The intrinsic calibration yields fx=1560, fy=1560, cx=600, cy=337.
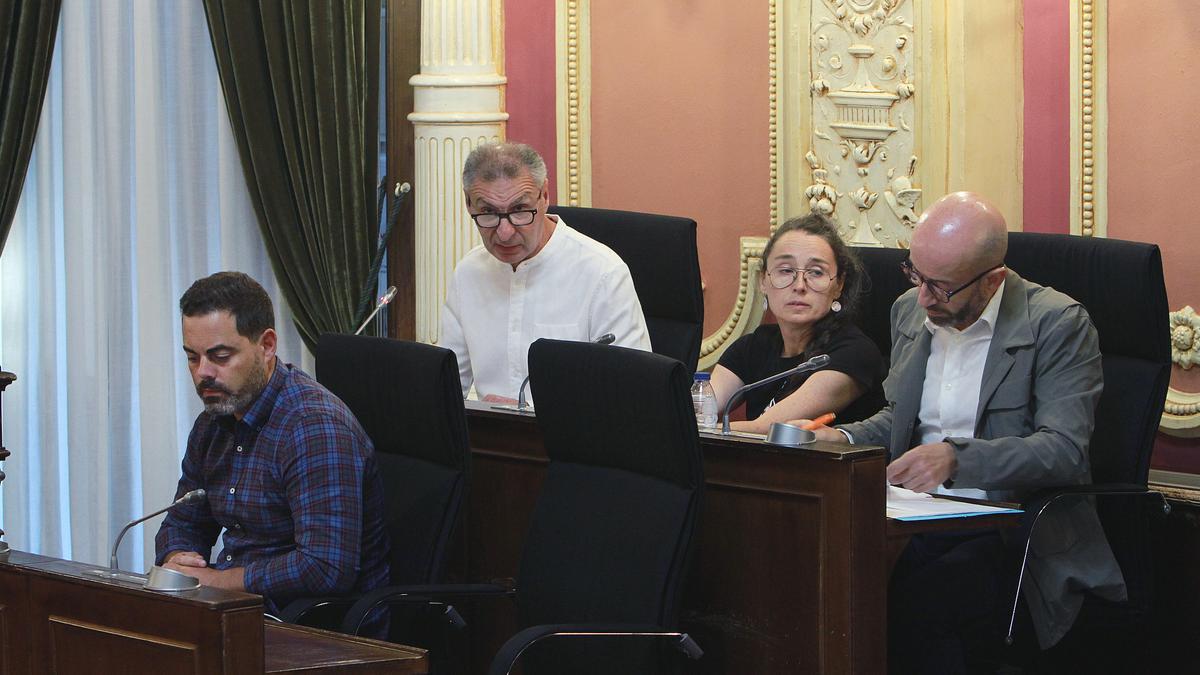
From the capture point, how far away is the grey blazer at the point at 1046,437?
2.93 meters

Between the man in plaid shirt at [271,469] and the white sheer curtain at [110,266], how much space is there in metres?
1.89

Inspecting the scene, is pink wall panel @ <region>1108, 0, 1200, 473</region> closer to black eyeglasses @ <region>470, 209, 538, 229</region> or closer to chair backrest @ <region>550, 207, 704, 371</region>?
chair backrest @ <region>550, 207, 704, 371</region>

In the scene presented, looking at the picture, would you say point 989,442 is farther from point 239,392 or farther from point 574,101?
point 574,101

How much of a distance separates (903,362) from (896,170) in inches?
40.0

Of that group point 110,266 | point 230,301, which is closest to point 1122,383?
point 230,301

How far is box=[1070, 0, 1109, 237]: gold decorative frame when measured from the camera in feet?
12.3

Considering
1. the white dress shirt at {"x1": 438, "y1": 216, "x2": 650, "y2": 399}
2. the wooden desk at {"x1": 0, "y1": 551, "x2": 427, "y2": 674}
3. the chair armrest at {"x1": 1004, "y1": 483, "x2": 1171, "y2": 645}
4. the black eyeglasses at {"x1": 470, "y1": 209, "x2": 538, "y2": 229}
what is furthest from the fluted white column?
the wooden desk at {"x1": 0, "y1": 551, "x2": 427, "y2": 674}

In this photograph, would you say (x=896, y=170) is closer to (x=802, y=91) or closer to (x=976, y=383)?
(x=802, y=91)

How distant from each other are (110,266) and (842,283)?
228 cm

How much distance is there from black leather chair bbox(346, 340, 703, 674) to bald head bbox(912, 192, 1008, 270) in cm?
81

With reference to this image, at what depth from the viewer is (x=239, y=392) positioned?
2.83m

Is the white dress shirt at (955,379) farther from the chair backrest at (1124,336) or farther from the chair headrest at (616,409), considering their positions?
the chair headrest at (616,409)

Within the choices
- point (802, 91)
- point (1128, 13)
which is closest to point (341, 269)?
point (802, 91)

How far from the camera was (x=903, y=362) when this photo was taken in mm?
3352
